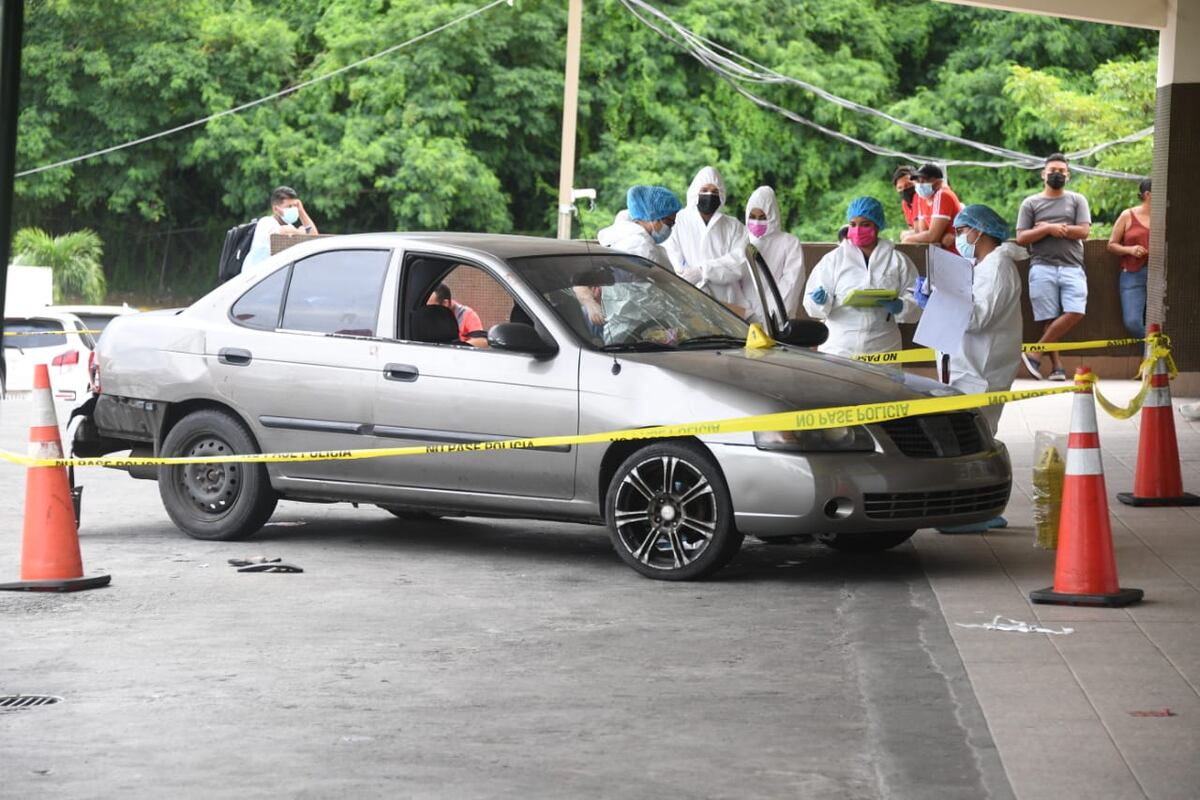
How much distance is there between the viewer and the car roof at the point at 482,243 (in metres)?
10.3

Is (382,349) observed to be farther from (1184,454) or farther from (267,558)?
(1184,454)

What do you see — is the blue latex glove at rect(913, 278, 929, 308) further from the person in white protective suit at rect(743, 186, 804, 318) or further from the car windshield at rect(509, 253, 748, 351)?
the person in white protective suit at rect(743, 186, 804, 318)

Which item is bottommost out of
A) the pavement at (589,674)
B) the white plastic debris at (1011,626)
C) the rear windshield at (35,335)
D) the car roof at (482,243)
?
the pavement at (589,674)

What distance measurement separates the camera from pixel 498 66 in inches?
1535

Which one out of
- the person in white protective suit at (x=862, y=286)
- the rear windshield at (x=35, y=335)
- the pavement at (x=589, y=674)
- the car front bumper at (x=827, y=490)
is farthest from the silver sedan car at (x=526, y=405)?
the rear windshield at (x=35, y=335)

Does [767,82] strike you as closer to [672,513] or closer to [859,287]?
[859,287]

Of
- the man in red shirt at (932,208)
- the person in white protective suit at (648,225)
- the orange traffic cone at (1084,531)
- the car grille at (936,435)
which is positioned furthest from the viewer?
the man in red shirt at (932,208)

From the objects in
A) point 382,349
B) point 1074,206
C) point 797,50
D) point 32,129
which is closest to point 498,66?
point 797,50

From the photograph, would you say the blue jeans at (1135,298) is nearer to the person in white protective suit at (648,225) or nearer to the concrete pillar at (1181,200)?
the concrete pillar at (1181,200)

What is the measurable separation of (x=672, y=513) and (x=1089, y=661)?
2.42 metres

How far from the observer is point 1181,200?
61.0ft

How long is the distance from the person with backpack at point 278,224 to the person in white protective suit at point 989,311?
7.43m

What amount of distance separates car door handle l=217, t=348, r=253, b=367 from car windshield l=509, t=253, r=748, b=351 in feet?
4.98

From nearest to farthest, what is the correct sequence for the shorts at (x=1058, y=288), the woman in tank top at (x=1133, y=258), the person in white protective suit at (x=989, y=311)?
the person in white protective suit at (x=989, y=311), the shorts at (x=1058, y=288), the woman in tank top at (x=1133, y=258)
